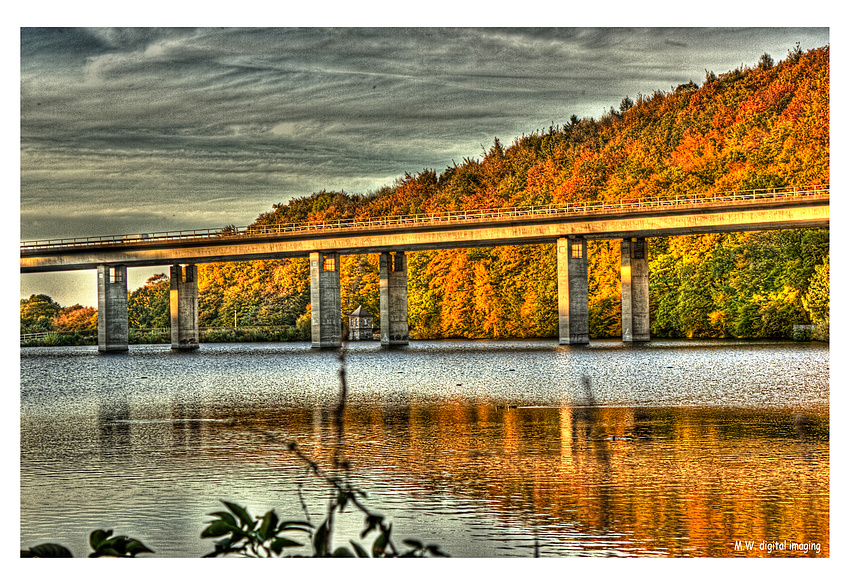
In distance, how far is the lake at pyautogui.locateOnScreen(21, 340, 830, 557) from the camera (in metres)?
14.3

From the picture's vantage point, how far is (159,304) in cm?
14838

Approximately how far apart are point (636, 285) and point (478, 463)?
3049 inches

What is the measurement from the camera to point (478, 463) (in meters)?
20.5

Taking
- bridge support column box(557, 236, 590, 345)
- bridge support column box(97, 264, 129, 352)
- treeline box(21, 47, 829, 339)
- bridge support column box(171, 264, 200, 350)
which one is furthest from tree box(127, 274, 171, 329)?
bridge support column box(557, 236, 590, 345)

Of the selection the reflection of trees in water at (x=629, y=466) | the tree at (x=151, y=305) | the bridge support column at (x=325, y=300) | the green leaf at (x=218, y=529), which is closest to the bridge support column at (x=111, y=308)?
the bridge support column at (x=325, y=300)

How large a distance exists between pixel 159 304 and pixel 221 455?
130 meters

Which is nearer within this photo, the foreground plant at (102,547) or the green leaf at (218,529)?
the green leaf at (218,529)

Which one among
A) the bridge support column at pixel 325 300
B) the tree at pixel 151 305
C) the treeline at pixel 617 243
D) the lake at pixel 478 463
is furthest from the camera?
the tree at pixel 151 305

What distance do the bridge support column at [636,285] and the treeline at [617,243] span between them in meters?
6.16

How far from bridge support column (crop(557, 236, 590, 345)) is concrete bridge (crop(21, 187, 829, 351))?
9 cm

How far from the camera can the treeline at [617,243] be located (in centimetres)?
8619

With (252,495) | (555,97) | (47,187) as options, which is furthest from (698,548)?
(555,97)

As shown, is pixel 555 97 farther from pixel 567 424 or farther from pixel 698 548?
pixel 698 548

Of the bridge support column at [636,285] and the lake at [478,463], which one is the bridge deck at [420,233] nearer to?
the bridge support column at [636,285]
